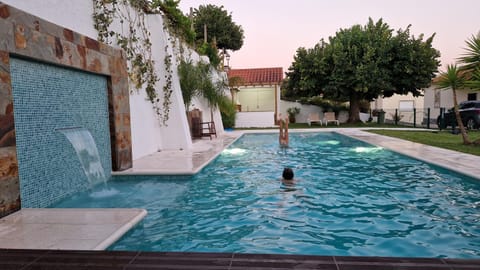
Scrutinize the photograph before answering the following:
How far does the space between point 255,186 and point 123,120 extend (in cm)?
334

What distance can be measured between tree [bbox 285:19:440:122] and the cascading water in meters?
17.1

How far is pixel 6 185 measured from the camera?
3719 millimetres

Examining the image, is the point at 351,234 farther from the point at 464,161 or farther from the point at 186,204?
the point at 464,161

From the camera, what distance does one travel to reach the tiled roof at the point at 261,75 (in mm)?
25203

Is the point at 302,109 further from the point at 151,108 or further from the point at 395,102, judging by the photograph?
the point at 151,108

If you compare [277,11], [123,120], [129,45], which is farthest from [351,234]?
[277,11]

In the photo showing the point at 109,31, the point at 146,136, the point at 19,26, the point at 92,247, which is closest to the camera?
the point at 92,247

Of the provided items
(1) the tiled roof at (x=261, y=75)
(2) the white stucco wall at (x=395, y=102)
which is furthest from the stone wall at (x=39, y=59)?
(2) the white stucco wall at (x=395, y=102)

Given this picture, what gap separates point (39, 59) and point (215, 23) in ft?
97.0

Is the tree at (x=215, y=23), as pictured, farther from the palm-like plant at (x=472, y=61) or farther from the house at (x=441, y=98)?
the palm-like plant at (x=472, y=61)

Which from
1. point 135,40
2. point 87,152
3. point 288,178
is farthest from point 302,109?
point 87,152

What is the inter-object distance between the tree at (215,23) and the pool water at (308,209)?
27.1 m

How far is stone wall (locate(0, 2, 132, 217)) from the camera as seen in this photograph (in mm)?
3730

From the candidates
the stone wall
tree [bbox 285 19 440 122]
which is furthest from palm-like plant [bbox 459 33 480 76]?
the stone wall
